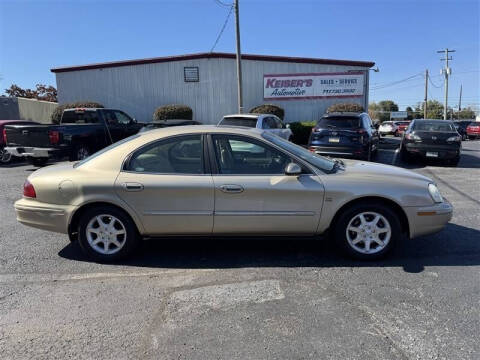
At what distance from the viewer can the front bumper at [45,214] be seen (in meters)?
4.02

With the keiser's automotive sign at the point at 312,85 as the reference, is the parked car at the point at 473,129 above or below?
below

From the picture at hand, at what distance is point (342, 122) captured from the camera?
9.97 meters

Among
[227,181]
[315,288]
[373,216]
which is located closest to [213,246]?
[227,181]

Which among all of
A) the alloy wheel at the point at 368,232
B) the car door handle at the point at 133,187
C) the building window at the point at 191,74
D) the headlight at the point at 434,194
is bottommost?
the alloy wheel at the point at 368,232

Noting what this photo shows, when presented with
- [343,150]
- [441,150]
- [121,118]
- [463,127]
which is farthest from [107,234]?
[463,127]

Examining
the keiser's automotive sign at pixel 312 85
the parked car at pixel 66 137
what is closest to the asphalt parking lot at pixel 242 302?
the parked car at pixel 66 137

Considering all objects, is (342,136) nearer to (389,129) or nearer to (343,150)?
(343,150)

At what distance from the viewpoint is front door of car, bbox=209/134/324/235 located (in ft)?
12.7

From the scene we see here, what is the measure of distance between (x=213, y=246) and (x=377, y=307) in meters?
2.11

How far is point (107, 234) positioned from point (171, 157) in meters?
1.12

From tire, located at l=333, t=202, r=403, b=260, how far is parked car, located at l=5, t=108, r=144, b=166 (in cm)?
894

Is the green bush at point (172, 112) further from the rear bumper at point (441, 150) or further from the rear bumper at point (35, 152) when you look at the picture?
the rear bumper at point (441, 150)

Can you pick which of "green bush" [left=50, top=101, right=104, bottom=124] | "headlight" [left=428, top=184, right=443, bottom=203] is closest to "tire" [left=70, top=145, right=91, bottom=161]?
"green bush" [left=50, top=101, right=104, bottom=124]

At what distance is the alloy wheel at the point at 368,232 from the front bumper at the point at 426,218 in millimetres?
263
